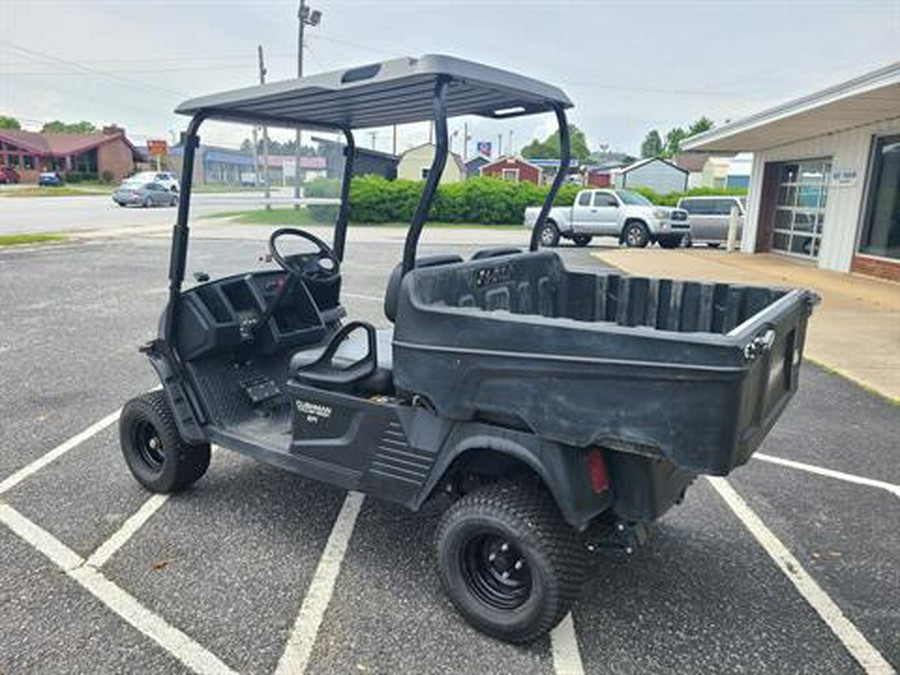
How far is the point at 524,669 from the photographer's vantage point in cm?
234

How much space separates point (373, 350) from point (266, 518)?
1.15 meters

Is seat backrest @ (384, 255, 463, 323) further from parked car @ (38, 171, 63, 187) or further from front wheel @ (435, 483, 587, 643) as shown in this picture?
parked car @ (38, 171, 63, 187)

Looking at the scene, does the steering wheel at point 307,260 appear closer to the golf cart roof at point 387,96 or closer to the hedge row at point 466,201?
the golf cart roof at point 387,96

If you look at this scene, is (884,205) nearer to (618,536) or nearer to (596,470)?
(618,536)

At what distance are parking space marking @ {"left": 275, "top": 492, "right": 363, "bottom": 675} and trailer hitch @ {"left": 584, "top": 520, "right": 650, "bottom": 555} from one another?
42.3 inches

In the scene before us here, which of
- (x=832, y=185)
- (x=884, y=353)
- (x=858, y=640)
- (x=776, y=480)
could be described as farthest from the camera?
(x=832, y=185)

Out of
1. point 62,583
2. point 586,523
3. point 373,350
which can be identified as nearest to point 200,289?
point 373,350

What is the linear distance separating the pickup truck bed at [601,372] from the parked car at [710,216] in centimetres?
1931

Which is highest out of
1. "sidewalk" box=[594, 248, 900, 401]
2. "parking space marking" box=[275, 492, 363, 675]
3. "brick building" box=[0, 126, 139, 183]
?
"brick building" box=[0, 126, 139, 183]

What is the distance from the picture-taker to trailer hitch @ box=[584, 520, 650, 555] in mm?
2531

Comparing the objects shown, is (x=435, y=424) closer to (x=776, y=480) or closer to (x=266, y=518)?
(x=266, y=518)

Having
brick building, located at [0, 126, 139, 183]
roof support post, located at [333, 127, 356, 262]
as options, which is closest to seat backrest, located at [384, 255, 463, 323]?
roof support post, located at [333, 127, 356, 262]

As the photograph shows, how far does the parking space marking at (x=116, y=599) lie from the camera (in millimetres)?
2367

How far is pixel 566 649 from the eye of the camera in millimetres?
2445
